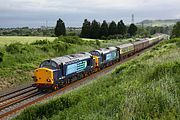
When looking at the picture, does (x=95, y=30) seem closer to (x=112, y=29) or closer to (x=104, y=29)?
(x=104, y=29)

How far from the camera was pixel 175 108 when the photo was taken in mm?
11000

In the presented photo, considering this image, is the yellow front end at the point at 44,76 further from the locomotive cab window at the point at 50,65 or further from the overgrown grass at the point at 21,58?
the overgrown grass at the point at 21,58

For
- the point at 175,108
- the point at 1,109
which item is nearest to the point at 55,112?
the point at 175,108

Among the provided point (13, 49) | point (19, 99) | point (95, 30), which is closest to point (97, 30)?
point (95, 30)

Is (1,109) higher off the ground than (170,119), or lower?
lower

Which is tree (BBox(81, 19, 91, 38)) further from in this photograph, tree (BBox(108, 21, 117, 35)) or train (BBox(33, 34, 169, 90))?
train (BBox(33, 34, 169, 90))

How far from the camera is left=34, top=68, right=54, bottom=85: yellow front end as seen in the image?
91.5ft

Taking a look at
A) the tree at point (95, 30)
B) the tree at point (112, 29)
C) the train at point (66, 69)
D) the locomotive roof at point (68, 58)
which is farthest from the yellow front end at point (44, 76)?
the tree at point (112, 29)

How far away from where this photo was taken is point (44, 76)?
92.0ft

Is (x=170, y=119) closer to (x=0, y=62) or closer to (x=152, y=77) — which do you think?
(x=152, y=77)

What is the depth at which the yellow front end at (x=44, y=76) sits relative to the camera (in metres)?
27.9

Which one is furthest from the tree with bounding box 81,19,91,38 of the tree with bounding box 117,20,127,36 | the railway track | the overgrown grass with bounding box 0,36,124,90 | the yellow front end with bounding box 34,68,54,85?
the yellow front end with bounding box 34,68,54,85

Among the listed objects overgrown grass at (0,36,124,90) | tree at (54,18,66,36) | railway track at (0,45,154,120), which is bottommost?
railway track at (0,45,154,120)

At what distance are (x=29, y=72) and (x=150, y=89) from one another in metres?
25.9
